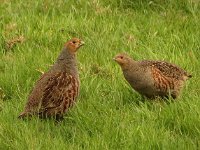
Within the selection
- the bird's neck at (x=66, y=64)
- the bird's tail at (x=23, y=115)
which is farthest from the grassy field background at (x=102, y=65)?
the bird's neck at (x=66, y=64)

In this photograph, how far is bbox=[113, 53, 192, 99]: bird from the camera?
6.01 metres

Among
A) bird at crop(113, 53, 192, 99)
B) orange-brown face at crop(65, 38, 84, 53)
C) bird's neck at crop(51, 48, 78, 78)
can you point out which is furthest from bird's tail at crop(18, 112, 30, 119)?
bird at crop(113, 53, 192, 99)

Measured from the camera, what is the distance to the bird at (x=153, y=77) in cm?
601

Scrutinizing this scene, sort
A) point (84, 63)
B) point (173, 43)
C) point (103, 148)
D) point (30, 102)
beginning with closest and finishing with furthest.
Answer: point (103, 148) < point (30, 102) < point (84, 63) < point (173, 43)

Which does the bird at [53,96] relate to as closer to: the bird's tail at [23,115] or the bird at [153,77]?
the bird's tail at [23,115]

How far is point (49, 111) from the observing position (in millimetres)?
5551

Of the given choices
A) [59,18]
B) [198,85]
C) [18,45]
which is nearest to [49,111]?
[198,85]

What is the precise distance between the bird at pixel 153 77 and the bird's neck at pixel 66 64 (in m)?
0.46

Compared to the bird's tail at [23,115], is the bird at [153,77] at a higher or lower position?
higher

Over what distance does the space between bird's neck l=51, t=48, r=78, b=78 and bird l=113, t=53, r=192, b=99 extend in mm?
464

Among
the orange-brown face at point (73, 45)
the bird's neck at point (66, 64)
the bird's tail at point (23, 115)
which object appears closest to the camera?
the bird's tail at point (23, 115)

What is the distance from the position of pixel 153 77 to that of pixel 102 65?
978 millimetres

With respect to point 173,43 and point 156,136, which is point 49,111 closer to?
point 156,136

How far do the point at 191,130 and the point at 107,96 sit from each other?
3.98 ft
